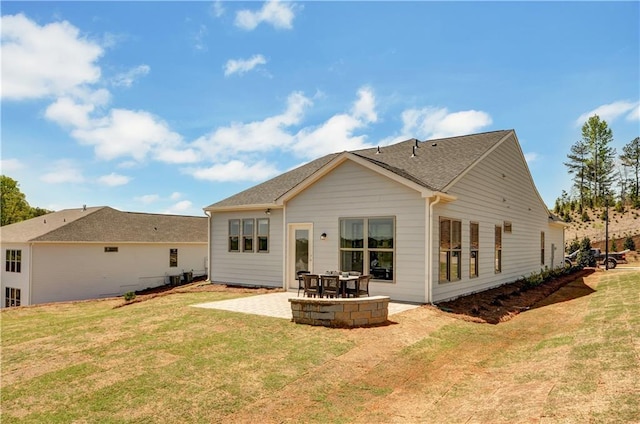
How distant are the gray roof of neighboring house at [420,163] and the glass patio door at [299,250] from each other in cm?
171


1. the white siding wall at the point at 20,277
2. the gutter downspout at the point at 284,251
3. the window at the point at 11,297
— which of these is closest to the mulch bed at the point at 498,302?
the gutter downspout at the point at 284,251

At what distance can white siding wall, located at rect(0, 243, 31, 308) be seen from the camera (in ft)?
70.9

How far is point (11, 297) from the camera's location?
2312 centimetres

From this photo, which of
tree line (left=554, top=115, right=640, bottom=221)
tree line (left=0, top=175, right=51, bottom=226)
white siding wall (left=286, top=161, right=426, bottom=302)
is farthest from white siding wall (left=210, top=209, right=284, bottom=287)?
tree line (left=0, top=175, right=51, bottom=226)

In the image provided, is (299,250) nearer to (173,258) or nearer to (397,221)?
(397,221)

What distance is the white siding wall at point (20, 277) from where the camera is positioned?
21.6 m

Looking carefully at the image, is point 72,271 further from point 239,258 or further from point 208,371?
point 208,371

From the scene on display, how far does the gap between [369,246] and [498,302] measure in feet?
15.0

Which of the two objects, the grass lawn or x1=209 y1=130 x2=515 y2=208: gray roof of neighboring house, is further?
x1=209 y1=130 x2=515 y2=208: gray roof of neighboring house

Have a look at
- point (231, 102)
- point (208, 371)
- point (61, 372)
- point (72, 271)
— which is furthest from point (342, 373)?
point (72, 271)

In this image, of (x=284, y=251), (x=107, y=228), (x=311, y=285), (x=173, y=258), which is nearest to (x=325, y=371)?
(x=311, y=285)

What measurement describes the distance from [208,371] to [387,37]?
39.1ft

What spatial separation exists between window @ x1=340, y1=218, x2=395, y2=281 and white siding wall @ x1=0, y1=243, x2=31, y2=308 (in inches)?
749

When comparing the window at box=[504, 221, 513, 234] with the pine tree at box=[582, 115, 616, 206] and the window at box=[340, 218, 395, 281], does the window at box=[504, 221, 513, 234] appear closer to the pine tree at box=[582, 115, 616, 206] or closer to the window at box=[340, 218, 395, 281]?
the window at box=[340, 218, 395, 281]
